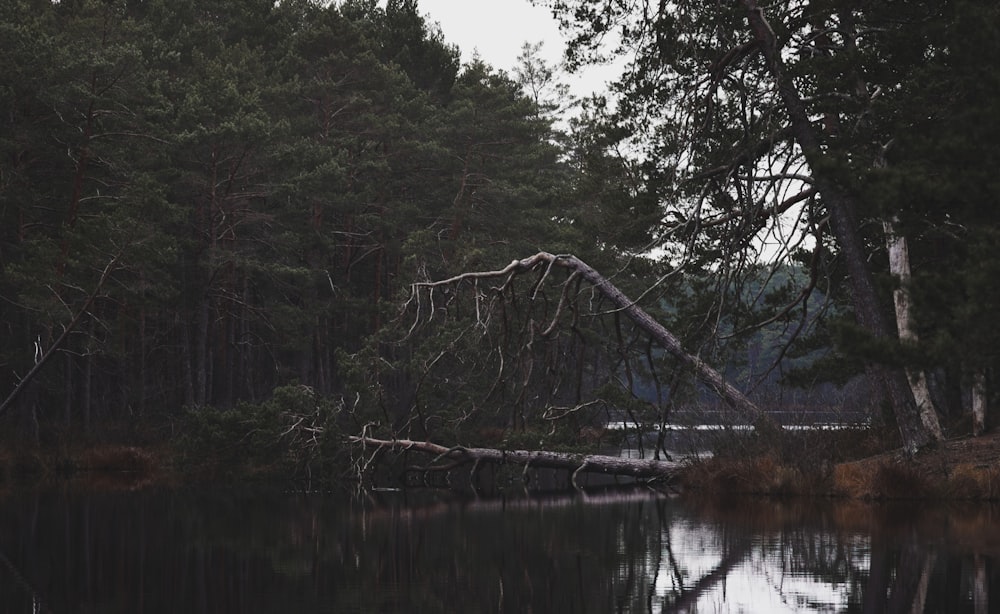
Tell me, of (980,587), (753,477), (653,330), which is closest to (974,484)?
(753,477)

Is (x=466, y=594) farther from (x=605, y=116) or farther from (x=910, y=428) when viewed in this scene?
(x=605, y=116)

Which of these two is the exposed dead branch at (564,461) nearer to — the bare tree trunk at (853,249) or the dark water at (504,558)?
the dark water at (504,558)

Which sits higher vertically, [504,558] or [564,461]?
[564,461]

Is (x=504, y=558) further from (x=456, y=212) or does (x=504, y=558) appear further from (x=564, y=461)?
(x=456, y=212)

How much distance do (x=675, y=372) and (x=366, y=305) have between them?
67.9ft

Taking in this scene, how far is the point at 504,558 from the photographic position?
37.4 feet

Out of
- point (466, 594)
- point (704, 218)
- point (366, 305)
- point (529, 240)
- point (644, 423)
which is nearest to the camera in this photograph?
point (466, 594)

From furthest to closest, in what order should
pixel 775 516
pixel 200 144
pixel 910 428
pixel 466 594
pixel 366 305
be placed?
1. pixel 366 305
2. pixel 200 144
3. pixel 910 428
4. pixel 775 516
5. pixel 466 594

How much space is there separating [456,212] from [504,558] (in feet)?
105

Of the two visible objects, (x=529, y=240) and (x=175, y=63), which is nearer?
(x=175, y=63)

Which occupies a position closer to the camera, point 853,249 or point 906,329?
point 853,249

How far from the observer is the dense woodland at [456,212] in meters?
16.0

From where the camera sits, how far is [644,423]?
22.4 metres

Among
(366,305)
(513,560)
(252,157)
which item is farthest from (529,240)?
(513,560)
